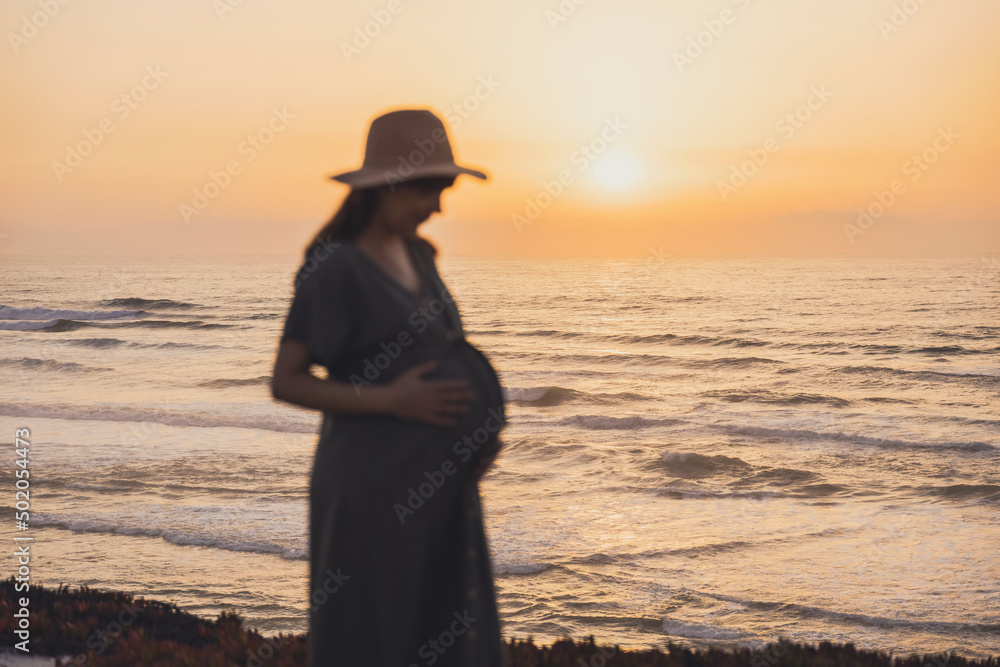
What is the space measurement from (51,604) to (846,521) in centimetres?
847

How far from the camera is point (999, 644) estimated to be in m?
6.24

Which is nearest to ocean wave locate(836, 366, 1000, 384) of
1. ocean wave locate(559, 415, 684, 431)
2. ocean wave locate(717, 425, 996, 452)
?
ocean wave locate(717, 425, 996, 452)

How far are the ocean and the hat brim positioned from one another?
4.99m

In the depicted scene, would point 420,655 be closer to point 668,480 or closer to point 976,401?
point 668,480

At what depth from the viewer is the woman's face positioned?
203 centimetres

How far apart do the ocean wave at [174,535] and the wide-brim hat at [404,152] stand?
6.53m

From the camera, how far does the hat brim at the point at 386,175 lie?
198cm

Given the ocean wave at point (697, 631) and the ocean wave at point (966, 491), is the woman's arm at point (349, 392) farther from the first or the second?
the ocean wave at point (966, 491)

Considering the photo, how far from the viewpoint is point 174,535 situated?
8492mm

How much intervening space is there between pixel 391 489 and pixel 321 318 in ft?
1.44

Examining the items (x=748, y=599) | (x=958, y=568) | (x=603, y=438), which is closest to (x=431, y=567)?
(x=748, y=599)

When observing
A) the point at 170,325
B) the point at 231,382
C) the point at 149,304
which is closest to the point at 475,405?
the point at 231,382

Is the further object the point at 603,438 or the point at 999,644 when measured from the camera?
the point at 603,438

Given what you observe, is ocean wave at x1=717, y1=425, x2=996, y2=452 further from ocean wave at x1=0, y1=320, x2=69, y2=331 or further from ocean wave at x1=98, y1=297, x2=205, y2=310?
ocean wave at x1=98, y1=297, x2=205, y2=310
